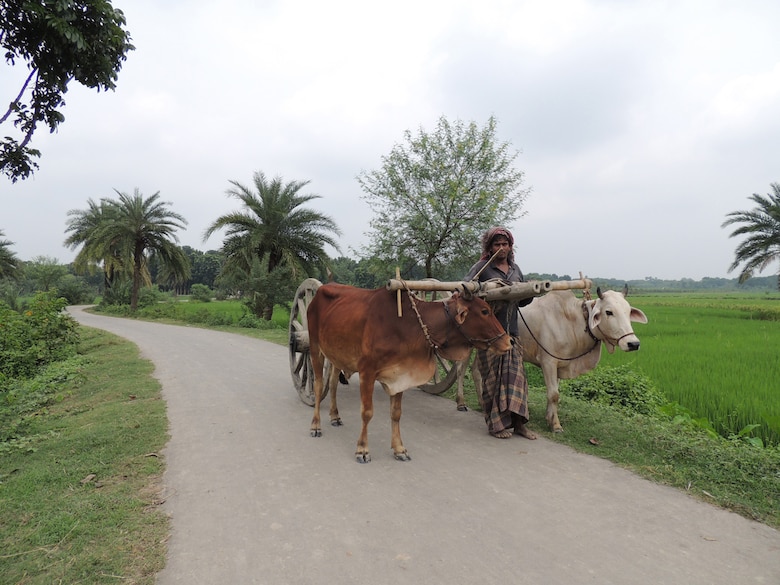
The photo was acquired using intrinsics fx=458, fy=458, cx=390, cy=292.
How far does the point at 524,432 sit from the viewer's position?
4.44m

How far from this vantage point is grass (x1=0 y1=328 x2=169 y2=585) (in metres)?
2.39

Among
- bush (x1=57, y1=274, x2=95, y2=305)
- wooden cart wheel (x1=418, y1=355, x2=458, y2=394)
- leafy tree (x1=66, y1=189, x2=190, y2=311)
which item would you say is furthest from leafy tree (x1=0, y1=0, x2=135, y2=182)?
bush (x1=57, y1=274, x2=95, y2=305)

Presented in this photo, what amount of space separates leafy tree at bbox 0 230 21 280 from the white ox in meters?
28.8

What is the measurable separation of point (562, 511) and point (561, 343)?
209 cm

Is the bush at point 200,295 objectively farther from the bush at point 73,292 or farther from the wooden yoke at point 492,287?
the wooden yoke at point 492,287

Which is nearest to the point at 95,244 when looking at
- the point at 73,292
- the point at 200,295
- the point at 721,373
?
the point at 73,292

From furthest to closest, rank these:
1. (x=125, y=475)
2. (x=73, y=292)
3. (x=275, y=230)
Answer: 1. (x=73, y=292)
2. (x=275, y=230)
3. (x=125, y=475)

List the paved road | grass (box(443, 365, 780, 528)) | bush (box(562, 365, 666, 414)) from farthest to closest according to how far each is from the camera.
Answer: bush (box(562, 365, 666, 414)) < grass (box(443, 365, 780, 528)) < the paved road

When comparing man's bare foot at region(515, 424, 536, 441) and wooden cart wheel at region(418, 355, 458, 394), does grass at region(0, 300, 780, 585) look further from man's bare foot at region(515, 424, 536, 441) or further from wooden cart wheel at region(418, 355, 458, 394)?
wooden cart wheel at region(418, 355, 458, 394)

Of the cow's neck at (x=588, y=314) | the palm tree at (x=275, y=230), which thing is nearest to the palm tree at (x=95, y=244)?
the palm tree at (x=275, y=230)

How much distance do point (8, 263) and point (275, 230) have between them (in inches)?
646

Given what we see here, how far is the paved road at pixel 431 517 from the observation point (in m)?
2.35

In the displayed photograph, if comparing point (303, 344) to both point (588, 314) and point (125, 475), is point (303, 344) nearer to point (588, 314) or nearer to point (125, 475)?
point (125, 475)

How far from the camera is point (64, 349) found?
11.4 metres
